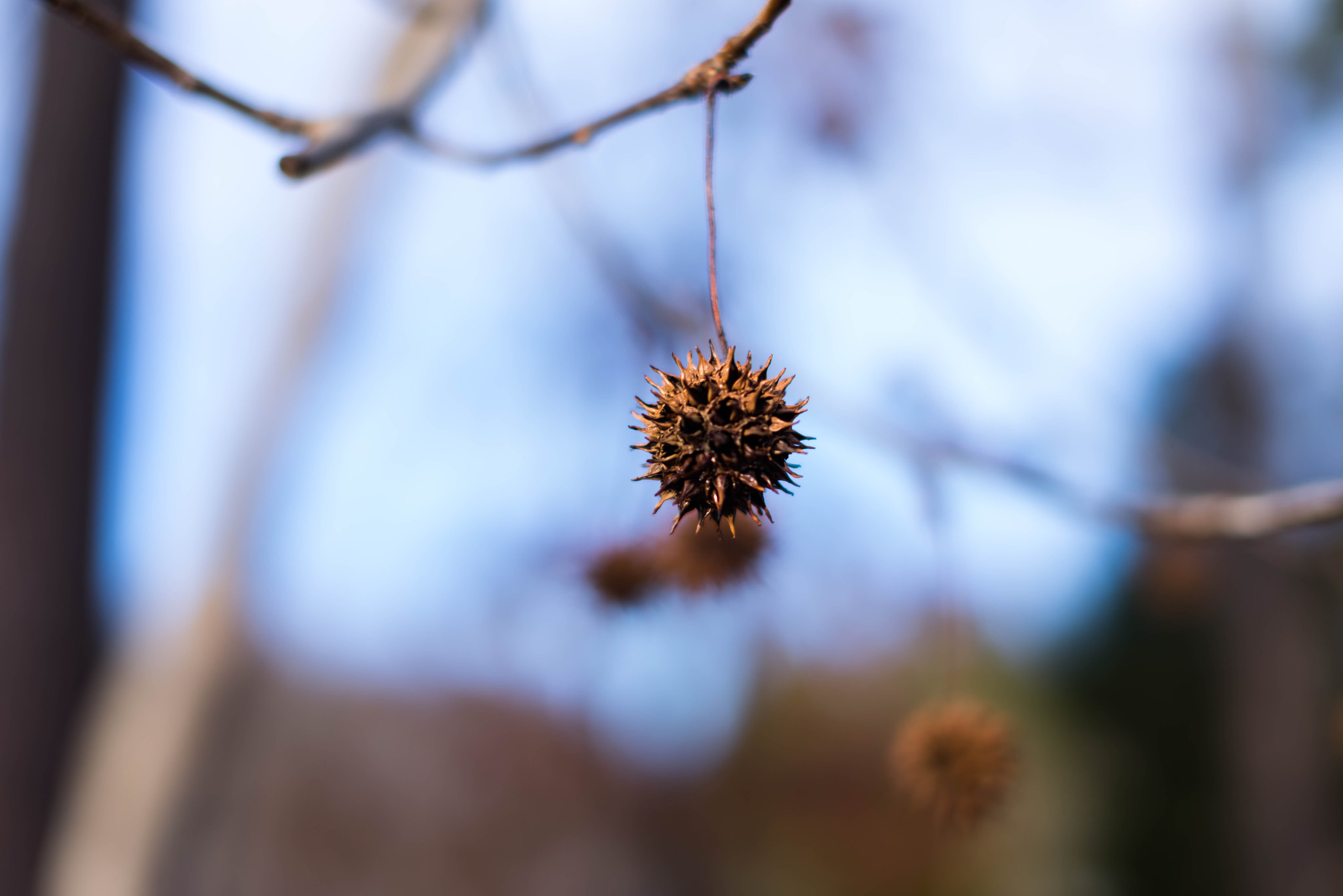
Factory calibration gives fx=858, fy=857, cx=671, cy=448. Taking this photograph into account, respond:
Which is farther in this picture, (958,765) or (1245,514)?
(958,765)

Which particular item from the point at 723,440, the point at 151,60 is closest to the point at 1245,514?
the point at 723,440

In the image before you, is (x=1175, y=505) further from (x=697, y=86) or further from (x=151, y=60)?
(x=151, y=60)

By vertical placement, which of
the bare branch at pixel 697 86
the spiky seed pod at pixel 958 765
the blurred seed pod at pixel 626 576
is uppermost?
the bare branch at pixel 697 86

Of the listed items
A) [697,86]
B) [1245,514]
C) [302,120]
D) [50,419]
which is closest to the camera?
[697,86]

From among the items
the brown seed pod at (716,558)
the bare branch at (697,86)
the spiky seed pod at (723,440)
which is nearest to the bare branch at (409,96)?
the bare branch at (697,86)

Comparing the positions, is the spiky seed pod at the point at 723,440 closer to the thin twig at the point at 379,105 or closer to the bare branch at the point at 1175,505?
the thin twig at the point at 379,105

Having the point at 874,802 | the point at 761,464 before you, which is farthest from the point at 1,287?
the point at 874,802

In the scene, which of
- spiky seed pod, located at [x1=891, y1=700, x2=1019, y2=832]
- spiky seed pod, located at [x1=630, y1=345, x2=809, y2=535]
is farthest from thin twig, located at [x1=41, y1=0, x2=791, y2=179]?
spiky seed pod, located at [x1=891, y1=700, x2=1019, y2=832]
